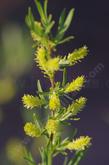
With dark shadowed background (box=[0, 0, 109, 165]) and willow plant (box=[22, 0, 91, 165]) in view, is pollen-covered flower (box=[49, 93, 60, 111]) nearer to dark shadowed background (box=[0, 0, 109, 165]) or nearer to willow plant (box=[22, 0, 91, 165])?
willow plant (box=[22, 0, 91, 165])

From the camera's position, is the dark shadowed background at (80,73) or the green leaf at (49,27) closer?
the green leaf at (49,27)

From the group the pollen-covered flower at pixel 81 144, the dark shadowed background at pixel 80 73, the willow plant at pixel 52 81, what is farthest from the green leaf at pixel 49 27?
the dark shadowed background at pixel 80 73

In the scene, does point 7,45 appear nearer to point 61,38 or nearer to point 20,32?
point 20,32

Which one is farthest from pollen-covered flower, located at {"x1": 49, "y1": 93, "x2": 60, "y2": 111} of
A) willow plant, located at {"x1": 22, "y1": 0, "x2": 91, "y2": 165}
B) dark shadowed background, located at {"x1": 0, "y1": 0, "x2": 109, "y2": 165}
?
dark shadowed background, located at {"x1": 0, "y1": 0, "x2": 109, "y2": 165}

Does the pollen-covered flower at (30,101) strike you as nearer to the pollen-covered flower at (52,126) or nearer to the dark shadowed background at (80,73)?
the pollen-covered flower at (52,126)

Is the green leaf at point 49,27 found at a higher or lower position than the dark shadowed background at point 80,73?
lower

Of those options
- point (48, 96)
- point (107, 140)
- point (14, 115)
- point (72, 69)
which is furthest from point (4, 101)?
point (48, 96)
